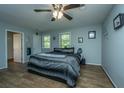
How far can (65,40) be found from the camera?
6203 mm

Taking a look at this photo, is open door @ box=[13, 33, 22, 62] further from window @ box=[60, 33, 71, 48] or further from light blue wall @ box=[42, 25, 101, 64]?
light blue wall @ box=[42, 25, 101, 64]

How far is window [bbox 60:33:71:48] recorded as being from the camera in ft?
19.9

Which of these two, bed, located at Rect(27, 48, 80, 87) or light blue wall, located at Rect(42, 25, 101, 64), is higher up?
light blue wall, located at Rect(42, 25, 101, 64)

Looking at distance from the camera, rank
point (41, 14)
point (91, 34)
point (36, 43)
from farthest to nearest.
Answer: point (36, 43) → point (91, 34) → point (41, 14)

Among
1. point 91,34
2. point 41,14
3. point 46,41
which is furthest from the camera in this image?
point 46,41

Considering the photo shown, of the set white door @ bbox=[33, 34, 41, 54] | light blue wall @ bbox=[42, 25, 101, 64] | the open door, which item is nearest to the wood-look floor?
light blue wall @ bbox=[42, 25, 101, 64]

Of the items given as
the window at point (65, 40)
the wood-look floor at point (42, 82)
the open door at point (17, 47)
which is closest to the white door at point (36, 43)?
the open door at point (17, 47)

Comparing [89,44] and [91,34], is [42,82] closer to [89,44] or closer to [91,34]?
[89,44]

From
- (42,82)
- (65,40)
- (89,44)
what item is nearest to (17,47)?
(65,40)
